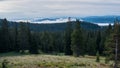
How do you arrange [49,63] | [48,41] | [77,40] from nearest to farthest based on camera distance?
1. [49,63]
2. [77,40]
3. [48,41]

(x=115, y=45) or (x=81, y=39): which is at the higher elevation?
(x=115, y=45)

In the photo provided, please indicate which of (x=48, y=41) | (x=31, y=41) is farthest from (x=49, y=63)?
(x=48, y=41)

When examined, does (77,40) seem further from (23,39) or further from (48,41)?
(48,41)

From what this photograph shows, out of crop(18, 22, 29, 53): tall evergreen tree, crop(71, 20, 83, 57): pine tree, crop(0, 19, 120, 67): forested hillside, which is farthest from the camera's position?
crop(18, 22, 29, 53): tall evergreen tree

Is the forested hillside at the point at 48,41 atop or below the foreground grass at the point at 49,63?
below

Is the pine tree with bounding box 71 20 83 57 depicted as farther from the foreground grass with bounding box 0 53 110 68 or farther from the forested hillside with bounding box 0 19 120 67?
the foreground grass with bounding box 0 53 110 68

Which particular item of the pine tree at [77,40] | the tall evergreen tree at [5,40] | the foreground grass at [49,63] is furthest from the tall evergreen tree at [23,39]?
the foreground grass at [49,63]

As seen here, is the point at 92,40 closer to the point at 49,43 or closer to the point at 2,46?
the point at 49,43

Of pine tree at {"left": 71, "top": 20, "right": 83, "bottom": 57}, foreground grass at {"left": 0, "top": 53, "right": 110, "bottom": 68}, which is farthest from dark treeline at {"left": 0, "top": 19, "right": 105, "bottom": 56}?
foreground grass at {"left": 0, "top": 53, "right": 110, "bottom": 68}

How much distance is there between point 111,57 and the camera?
1521 inches

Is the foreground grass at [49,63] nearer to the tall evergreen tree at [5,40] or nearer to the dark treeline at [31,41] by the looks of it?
the dark treeline at [31,41]

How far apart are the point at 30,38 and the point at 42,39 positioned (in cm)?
2298

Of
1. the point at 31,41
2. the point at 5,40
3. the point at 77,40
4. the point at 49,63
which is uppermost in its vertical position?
the point at 49,63

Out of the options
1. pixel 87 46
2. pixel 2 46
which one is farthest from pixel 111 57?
pixel 87 46
